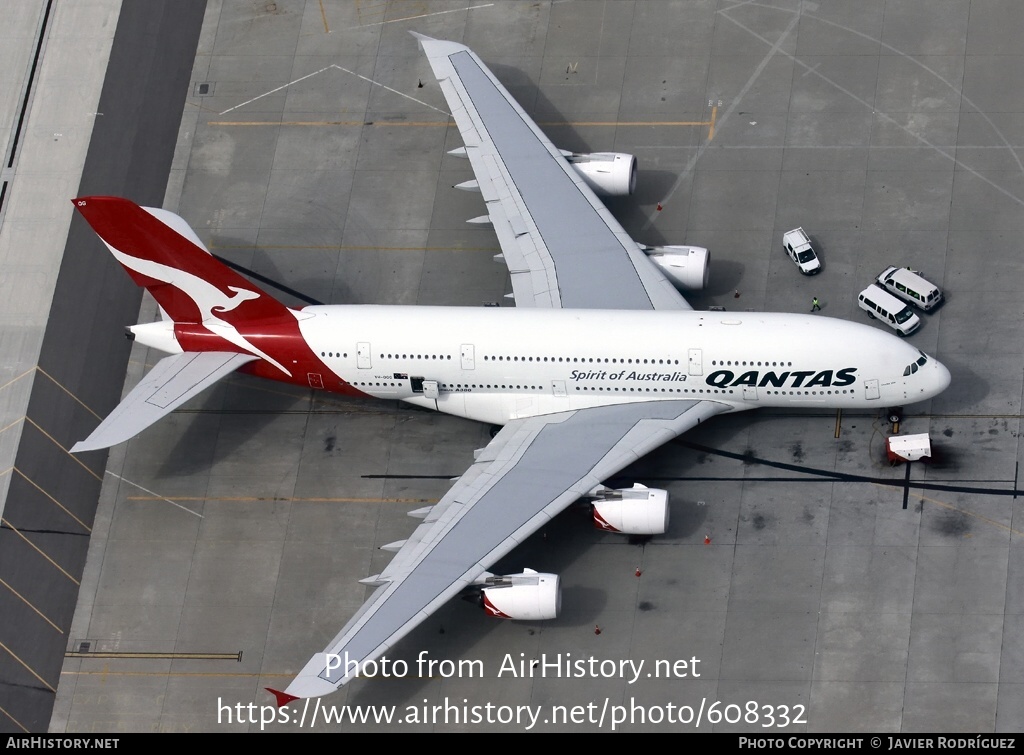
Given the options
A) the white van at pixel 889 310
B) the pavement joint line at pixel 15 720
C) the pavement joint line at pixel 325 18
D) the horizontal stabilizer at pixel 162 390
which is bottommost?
the pavement joint line at pixel 15 720

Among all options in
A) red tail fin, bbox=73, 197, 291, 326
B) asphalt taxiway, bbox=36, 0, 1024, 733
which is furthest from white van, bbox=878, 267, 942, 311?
red tail fin, bbox=73, 197, 291, 326

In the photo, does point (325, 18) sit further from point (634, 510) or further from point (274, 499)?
point (634, 510)

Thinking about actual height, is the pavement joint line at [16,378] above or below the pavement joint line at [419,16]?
below

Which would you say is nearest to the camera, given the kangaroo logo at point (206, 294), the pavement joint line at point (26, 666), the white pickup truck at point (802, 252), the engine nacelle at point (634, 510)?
the engine nacelle at point (634, 510)

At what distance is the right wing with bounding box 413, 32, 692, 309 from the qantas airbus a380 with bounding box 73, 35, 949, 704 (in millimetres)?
107

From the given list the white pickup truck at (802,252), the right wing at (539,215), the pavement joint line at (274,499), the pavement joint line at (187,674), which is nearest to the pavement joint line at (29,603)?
the pavement joint line at (187,674)

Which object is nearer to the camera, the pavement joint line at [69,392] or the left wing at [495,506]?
the left wing at [495,506]

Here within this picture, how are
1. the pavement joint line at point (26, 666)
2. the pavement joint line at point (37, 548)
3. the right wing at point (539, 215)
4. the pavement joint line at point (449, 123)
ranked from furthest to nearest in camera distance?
the pavement joint line at point (449, 123)
the right wing at point (539, 215)
the pavement joint line at point (37, 548)
the pavement joint line at point (26, 666)

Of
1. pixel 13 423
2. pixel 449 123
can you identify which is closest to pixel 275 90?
pixel 449 123

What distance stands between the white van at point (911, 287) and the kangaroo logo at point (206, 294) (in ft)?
74.8

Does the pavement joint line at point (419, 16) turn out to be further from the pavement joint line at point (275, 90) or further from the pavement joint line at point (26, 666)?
the pavement joint line at point (26, 666)

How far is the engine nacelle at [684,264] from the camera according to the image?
175 ft

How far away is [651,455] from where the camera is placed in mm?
52219

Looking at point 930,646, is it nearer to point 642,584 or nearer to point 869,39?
point 642,584
